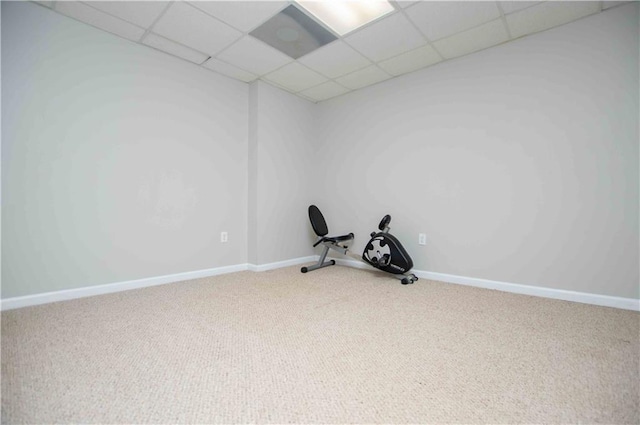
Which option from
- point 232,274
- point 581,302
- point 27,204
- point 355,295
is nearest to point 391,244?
point 355,295

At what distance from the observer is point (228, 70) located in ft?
10.0

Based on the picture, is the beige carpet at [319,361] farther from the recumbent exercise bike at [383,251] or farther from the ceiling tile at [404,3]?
the ceiling tile at [404,3]

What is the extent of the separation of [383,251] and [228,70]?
2735 mm

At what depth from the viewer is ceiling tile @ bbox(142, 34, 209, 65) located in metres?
2.47

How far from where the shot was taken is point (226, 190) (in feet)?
10.6

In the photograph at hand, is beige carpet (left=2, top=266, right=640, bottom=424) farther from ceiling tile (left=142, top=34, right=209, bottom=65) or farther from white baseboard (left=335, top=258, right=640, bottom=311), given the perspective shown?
ceiling tile (left=142, top=34, right=209, bottom=65)

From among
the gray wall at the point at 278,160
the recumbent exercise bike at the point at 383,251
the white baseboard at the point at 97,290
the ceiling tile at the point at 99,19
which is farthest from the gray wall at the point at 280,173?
the ceiling tile at the point at 99,19

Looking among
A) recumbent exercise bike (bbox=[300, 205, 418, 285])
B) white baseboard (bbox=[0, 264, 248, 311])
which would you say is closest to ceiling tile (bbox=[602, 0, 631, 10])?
recumbent exercise bike (bbox=[300, 205, 418, 285])

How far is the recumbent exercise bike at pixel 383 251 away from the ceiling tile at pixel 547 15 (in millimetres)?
2022

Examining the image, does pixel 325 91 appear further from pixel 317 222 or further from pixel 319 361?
pixel 319 361

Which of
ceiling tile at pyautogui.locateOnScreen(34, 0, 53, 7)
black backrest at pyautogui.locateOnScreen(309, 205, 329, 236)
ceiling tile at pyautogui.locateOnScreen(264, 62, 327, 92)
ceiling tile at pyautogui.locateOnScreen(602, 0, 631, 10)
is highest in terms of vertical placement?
ceiling tile at pyautogui.locateOnScreen(264, 62, 327, 92)

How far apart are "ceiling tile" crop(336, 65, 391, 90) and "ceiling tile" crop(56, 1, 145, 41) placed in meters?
2.08

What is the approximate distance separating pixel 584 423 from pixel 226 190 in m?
3.23

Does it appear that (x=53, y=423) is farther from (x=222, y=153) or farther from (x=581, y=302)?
(x=581, y=302)
